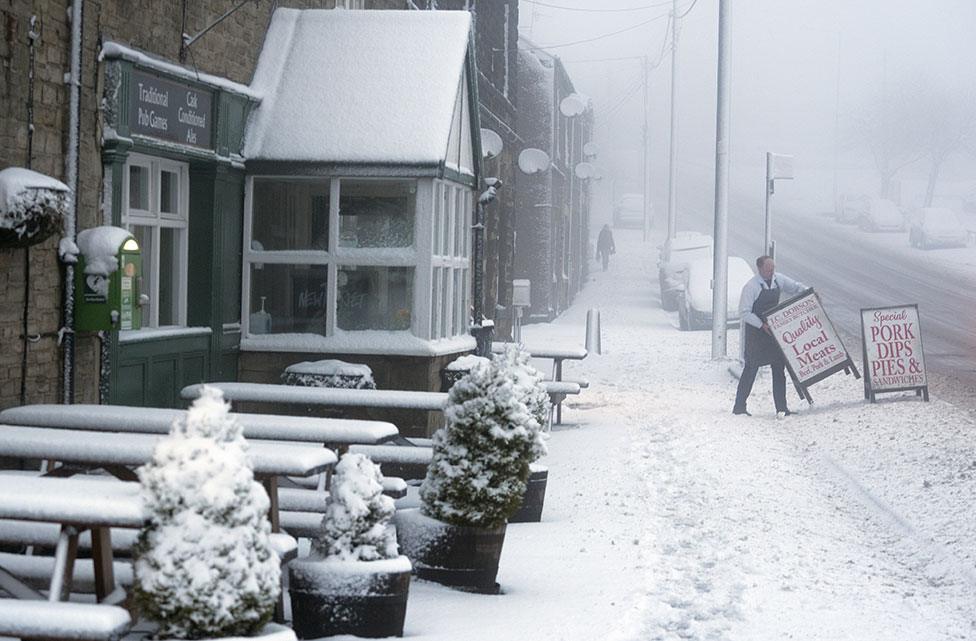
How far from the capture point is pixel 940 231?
53.6 m

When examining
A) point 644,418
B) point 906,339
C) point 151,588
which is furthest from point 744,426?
point 151,588

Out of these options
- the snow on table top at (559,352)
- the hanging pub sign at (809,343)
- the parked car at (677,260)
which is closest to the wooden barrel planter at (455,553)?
the snow on table top at (559,352)

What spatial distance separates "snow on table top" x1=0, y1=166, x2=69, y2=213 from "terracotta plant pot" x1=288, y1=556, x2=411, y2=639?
305 cm

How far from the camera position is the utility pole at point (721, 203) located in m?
23.2

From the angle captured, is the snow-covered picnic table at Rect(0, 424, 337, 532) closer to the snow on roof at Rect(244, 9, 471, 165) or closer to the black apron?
the snow on roof at Rect(244, 9, 471, 165)

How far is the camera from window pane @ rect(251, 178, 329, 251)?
12.6m

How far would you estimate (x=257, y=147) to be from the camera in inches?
485

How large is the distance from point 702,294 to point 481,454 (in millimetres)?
24564

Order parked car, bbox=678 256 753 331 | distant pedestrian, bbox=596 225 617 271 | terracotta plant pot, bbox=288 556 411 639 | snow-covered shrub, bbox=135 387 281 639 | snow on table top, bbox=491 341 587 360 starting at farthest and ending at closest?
distant pedestrian, bbox=596 225 617 271 → parked car, bbox=678 256 753 331 → snow on table top, bbox=491 341 587 360 → terracotta plant pot, bbox=288 556 411 639 → snow-covered shrub, bbox=135 387 281 639

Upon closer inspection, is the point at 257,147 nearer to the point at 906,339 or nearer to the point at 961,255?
the point at 906,339

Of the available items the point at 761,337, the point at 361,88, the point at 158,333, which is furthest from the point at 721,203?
the point at 158,333

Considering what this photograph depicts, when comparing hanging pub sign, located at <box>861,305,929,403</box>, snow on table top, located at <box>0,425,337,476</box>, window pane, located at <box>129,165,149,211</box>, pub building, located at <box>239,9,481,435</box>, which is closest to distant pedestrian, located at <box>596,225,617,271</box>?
hanging pub sign, located at <box>861,305,929,403</box>

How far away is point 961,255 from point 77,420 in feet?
160

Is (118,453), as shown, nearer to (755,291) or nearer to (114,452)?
(114,452)
